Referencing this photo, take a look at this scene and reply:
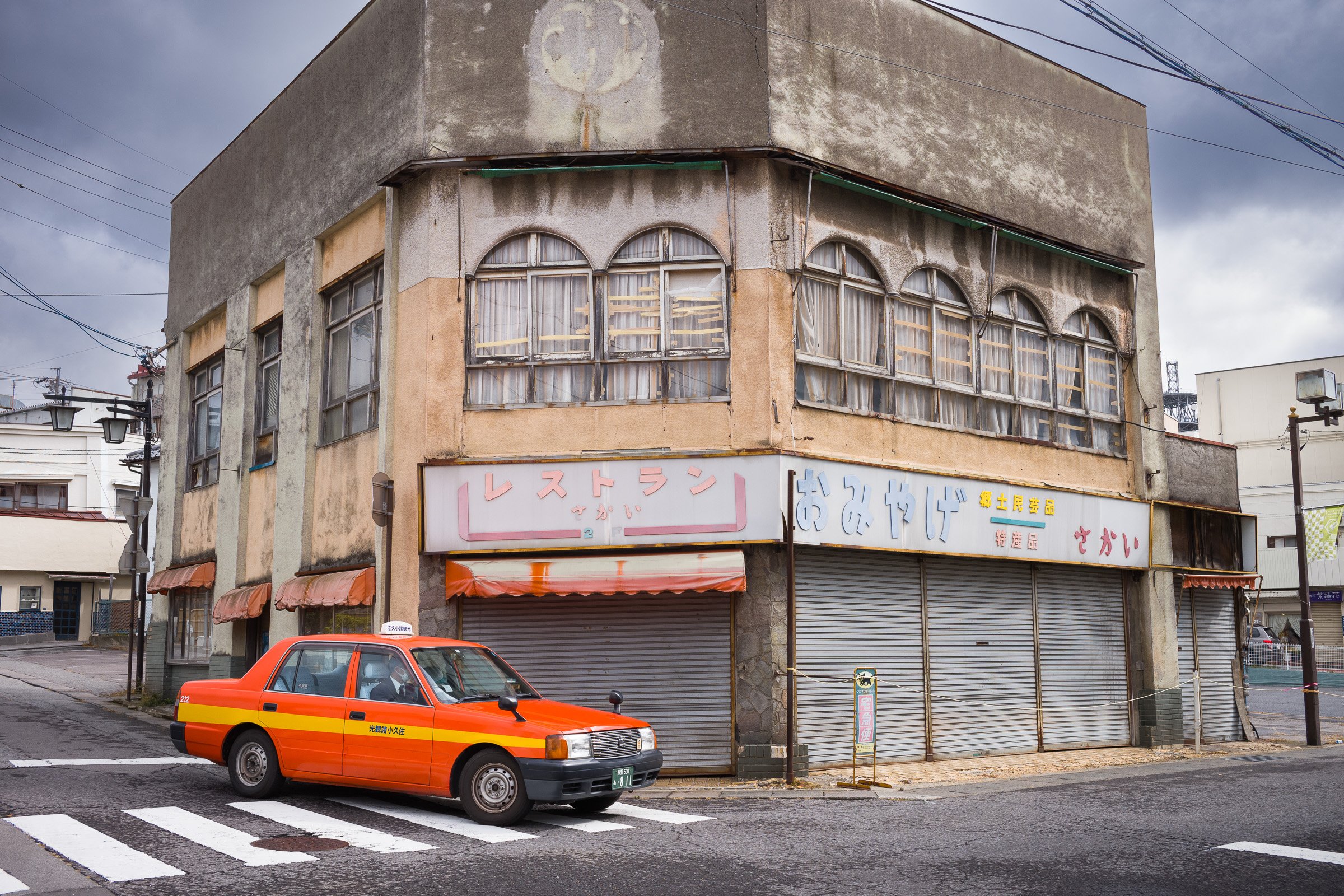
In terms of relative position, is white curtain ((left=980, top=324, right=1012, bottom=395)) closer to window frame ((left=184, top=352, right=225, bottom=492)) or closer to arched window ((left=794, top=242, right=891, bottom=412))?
arched window ((left=794, top=242, right=891, bottom=412))

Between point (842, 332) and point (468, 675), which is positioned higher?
point (842, 332)

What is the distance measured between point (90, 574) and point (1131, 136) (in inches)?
1676

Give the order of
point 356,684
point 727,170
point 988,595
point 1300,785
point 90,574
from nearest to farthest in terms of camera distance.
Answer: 1. point 356,684
2. point 1300,785
3. point 727,170
4. point 988,595
5. point 90,574

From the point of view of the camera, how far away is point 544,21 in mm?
15102

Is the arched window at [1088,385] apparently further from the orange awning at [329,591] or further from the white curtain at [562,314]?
the orange awning at [329,591]

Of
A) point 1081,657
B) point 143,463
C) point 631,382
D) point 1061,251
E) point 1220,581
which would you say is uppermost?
point 1061,251

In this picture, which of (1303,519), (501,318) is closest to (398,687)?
(501,318)

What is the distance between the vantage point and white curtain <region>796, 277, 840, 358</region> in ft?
49.0

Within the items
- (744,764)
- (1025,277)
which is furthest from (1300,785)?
(1025,277)

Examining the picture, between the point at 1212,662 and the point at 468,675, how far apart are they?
1516 centimetres

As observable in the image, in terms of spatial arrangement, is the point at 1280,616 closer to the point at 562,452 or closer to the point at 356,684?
the point at 562,452

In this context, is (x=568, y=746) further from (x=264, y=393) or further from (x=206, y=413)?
(x=206, y=413)

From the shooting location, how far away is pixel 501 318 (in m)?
15.0

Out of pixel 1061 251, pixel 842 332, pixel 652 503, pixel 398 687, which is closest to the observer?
pixel 398 687
